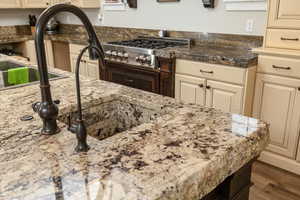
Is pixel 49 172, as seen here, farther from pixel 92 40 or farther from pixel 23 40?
pixel 23 40

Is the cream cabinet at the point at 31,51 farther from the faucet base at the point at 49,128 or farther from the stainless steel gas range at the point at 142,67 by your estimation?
the faucet base at the point at 49,128

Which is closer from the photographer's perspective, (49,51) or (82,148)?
(82,148)

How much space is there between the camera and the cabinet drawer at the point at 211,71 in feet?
7.79

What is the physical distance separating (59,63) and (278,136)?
3.34 m

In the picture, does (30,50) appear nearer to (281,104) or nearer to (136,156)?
(281,104)

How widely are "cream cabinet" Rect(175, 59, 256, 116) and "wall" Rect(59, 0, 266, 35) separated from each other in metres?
0.68

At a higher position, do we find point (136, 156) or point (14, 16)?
point (14, 16)

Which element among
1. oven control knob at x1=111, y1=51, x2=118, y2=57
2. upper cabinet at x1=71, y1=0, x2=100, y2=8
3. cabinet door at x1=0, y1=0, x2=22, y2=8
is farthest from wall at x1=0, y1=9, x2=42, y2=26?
oven control knob at x1=111, y1=51, x2=118, y2=57

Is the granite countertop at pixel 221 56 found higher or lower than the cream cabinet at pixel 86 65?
higher

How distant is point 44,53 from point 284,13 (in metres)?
1.96

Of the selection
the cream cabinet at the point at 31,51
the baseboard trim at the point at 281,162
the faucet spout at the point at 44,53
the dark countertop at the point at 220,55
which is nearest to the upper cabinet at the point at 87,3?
the cream cabinet at the point at 31,51

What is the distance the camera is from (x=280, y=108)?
233cm

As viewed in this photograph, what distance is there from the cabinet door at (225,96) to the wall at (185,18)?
738 mm

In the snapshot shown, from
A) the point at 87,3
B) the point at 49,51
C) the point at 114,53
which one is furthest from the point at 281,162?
the point at 49,51
